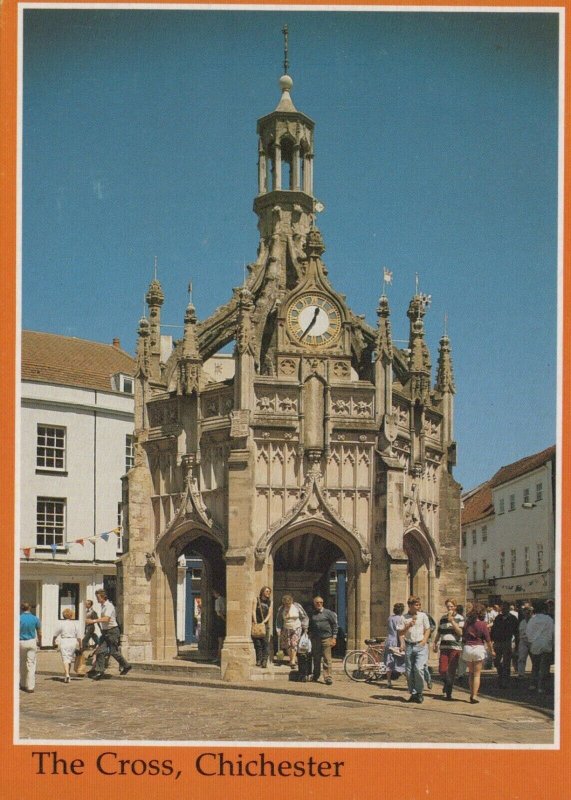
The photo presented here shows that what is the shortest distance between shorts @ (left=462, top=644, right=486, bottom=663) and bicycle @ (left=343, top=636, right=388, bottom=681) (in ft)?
11.8

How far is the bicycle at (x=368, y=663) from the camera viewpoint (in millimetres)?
25469

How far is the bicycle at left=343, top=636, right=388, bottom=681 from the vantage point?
25.5 meters

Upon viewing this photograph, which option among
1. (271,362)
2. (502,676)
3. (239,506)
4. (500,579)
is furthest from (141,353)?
(500,579)

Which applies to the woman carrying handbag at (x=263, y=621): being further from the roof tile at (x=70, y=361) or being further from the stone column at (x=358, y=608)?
the roof tile at (x=70, y=361)

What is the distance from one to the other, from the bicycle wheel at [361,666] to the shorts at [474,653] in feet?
14.3

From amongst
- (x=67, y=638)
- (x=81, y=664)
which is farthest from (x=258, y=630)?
(x=81, y=664)

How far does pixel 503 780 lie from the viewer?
1462 cm

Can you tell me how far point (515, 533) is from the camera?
57.0 metres

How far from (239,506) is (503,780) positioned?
46.3 feet

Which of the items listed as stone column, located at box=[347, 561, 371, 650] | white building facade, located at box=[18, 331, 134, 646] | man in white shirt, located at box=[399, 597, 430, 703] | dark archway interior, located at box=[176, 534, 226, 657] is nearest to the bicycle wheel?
stone column, located at box=[347, 561, 371, 650]

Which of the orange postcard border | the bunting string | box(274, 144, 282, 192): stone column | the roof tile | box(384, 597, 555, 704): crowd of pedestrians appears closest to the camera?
the orange postcard border

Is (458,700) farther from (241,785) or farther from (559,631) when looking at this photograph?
(241,785)

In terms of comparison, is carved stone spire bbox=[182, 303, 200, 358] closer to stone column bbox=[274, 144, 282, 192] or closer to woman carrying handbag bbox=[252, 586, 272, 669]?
stone column bbox=[274, 144, 282, 192]

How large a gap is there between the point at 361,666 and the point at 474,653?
4.96m
